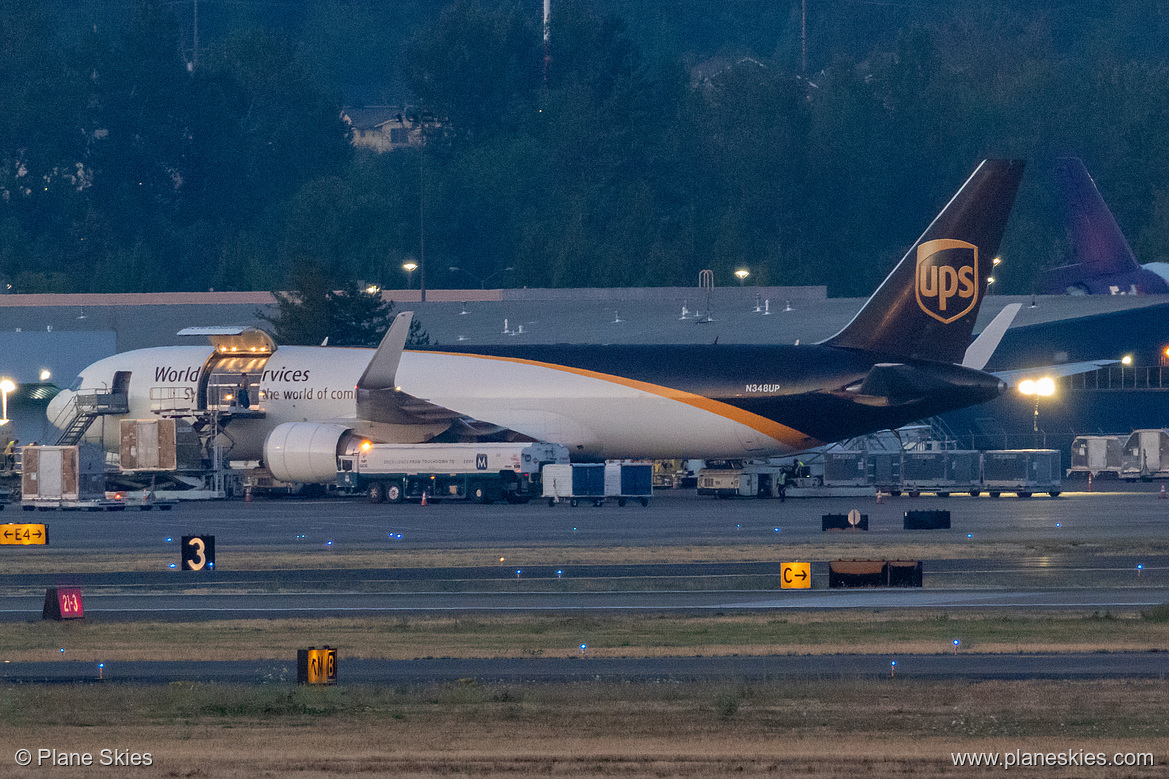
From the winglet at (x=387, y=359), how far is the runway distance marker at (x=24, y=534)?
14.9 meters

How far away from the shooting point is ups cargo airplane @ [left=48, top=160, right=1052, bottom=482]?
1893 inches

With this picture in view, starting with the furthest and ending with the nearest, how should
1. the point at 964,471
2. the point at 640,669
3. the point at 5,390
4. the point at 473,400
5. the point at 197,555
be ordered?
the point at 5,390 → the point at 473,400 → the point at 964,471 → the point at 197,555 → the point at 640,669

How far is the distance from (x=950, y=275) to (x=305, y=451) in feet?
65.9

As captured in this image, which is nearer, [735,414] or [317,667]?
[317,667]

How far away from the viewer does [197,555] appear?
2900 cm

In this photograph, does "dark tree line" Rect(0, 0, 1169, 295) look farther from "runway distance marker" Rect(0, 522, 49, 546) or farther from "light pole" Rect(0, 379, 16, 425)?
"runway distance marker" Rect(0, 522, 49, 546)

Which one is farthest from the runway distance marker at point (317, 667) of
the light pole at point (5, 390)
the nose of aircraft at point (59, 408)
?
the light pole at point (5, 390)

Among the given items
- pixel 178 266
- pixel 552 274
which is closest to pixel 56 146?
pixel 178 266

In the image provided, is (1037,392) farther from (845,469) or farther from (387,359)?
(387,359)

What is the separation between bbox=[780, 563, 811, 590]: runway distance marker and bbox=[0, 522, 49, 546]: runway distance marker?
56.9 feet

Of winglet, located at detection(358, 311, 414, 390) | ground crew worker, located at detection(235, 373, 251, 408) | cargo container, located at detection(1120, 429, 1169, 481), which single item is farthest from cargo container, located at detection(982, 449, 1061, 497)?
ground crew worker, located at detection(235, 373, 251, 408)

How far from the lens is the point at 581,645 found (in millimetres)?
19469

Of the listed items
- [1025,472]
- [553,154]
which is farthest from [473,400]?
[553,154]
